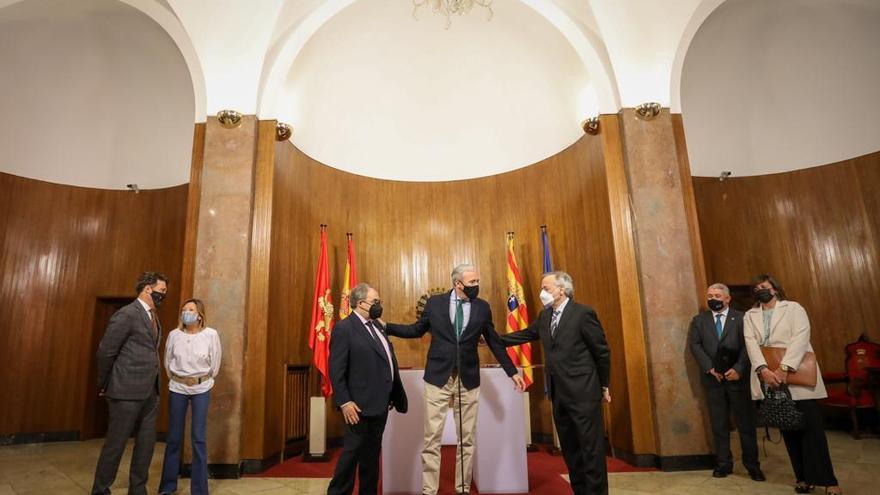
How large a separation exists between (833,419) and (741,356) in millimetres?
3601

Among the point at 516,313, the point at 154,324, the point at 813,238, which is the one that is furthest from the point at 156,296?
the point at 813,238

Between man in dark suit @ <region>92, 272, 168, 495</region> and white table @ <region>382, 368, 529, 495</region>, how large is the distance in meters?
1.73

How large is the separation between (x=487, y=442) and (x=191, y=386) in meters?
2.23

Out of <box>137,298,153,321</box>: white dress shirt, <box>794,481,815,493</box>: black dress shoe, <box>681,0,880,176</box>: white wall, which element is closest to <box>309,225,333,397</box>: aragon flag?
<box>137,298,153,321</box>: white dress shirt

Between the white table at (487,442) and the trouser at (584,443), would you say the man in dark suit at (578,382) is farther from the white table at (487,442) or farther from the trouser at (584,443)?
the white table at (487,442)

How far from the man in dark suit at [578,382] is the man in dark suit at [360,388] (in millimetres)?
1103

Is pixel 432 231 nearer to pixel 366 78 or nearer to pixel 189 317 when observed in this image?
pixel 366 78

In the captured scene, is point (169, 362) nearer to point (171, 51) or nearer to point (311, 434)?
point (311, 434)

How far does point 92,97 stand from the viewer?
7445 mm

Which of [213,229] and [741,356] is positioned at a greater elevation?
[213,229]

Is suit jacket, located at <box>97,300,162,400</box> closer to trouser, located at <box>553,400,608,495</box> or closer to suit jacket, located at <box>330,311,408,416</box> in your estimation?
suit jacket, located at <box>330,311,408,416</box>

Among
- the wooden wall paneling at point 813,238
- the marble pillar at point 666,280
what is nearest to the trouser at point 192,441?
the marble pillar at point 666,280

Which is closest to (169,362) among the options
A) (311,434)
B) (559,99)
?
(311,434)

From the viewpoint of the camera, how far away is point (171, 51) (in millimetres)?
7402
